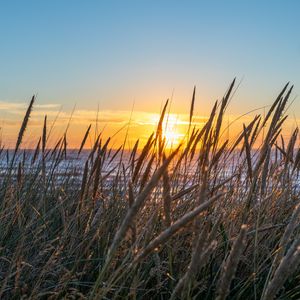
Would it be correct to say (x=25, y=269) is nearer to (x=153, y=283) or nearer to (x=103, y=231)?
(x=103, y=231)

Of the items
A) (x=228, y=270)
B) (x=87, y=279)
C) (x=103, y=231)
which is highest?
(x=228, y=270)

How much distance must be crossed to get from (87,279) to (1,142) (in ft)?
9.16

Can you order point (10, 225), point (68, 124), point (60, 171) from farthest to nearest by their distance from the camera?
point (60, 171)
point (68, 124)
point (10, 225)

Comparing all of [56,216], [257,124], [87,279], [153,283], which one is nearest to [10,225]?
[56,216]

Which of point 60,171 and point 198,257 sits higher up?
point 198,257

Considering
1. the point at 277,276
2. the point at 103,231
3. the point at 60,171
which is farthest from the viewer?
the point at 60,171

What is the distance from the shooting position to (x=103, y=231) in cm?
246

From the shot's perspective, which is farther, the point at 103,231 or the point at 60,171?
the point at 60,171

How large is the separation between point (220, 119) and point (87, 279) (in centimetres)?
97

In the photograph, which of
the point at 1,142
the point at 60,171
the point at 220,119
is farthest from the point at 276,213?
the point at 1,142

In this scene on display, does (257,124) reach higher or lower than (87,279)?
higher

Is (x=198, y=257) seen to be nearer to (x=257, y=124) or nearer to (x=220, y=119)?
(x=220, y=119)

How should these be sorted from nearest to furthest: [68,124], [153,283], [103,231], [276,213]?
1. [153,283]
2. [103,231]
3. [276,213]
4. [68,124]

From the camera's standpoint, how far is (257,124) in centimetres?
285
